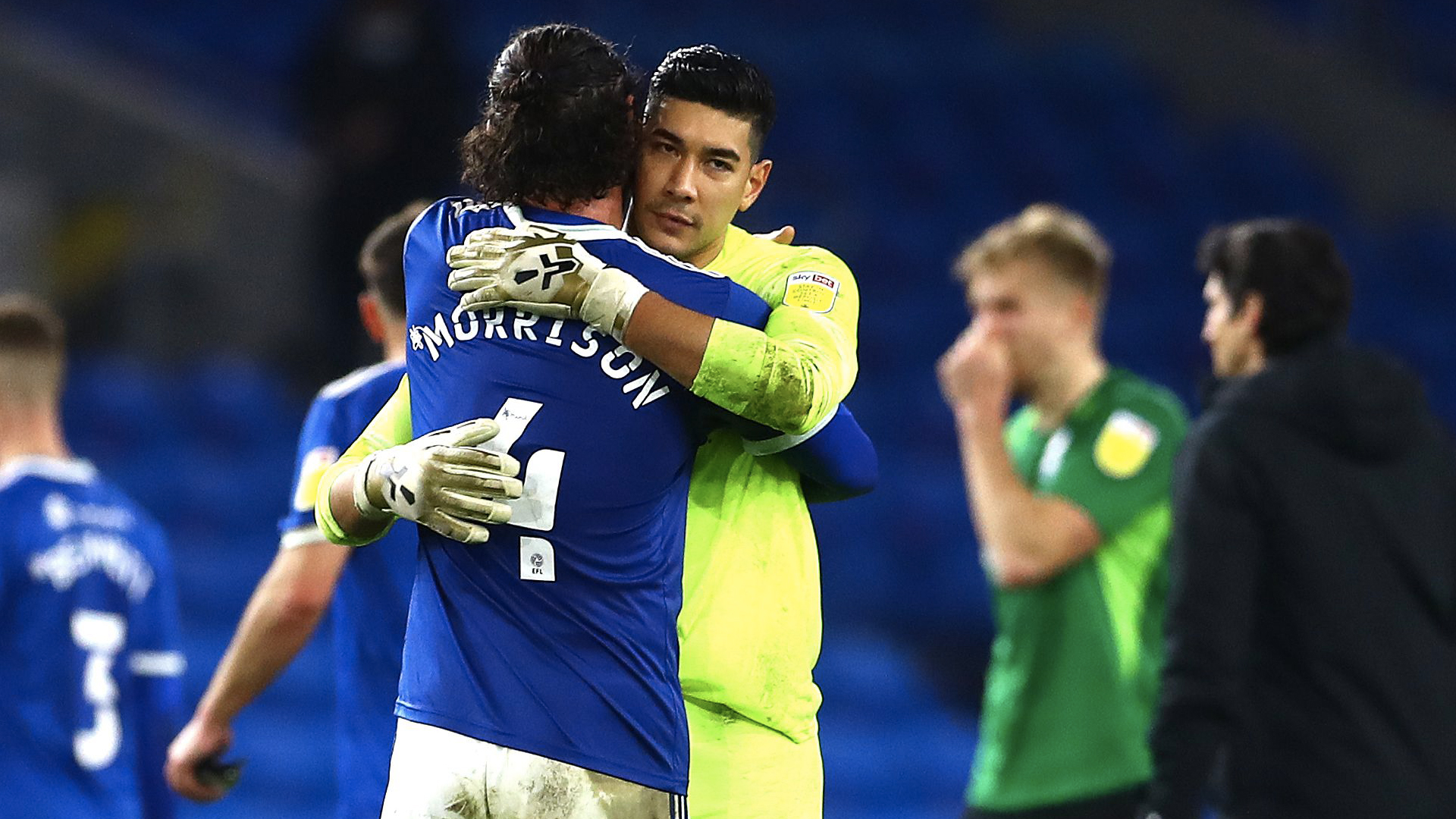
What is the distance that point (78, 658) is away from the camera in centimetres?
434

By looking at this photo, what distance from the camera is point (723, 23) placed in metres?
12.1

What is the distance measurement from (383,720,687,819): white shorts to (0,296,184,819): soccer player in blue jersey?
87.4 inches

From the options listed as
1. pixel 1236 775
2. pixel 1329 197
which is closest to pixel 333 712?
pixel 1236 775

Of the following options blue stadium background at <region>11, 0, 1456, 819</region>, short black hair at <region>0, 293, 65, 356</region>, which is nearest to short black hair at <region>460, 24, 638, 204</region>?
short black hair at <region>0, 293, 65, 356</region>

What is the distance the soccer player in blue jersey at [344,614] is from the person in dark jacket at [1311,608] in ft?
5.24

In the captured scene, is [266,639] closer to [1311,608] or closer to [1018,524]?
[1018,524]

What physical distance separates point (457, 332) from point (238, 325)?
841 cm

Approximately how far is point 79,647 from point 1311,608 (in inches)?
116

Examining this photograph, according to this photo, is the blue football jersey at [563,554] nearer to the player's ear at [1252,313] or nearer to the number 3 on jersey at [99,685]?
the player's ear at [1252,313]

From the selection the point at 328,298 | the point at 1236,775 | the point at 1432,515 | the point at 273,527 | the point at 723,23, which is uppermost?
the point at 723,23

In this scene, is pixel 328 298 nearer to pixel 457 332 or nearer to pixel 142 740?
pixel 142 740

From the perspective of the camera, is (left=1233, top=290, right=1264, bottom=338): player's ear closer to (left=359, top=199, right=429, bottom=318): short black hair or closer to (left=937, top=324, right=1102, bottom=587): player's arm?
(left=937, top=324, right=1102, bottom=587): player's arm

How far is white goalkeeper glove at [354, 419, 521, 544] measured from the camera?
7.72ft

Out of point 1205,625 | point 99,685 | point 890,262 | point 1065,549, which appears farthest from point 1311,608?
point 890,262
